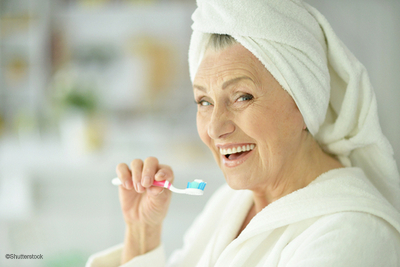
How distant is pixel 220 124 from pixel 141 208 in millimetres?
433

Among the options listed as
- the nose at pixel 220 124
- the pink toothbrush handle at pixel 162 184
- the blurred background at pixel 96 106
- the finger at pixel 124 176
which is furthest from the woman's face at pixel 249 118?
the blurred background at pixel 96 106

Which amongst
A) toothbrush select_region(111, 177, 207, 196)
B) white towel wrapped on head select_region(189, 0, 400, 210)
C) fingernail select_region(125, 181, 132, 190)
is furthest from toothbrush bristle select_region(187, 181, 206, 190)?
white towel wrapped on head select_region(189, 0, 400, 210)

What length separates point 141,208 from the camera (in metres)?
1.14

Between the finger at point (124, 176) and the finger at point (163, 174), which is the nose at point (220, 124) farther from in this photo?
the finger at point (124, 176)

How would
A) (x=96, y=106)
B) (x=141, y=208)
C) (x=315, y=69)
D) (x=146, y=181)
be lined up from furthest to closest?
(x=96, y=106) < (x=141, y=208) < (x=146, y=181) < (x=315, y=69)

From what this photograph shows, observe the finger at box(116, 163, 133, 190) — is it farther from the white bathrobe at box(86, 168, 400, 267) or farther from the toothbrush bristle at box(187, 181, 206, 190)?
the white bathrobe at box(86, 168, 400, 267)

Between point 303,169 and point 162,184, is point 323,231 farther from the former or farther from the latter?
point 162,184

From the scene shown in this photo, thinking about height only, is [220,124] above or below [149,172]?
above

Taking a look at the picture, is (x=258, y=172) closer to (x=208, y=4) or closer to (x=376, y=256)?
(x=376, y=256)

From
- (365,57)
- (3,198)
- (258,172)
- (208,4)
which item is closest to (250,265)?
(258,172)

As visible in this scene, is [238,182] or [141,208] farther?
[141,208]

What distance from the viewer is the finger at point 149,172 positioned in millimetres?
1014

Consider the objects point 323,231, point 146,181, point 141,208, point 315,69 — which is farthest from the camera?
point 141,208

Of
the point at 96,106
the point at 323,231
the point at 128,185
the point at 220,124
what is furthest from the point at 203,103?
the point at 96,106
